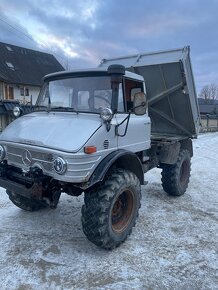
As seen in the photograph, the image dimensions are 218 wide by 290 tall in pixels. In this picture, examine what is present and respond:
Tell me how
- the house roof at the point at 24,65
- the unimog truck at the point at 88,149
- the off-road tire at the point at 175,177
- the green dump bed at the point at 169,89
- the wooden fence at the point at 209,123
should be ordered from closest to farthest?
the unimog truck at the point at 88,149, the green dump bed at the point at 169,89, the off-road tire at the point at 175,177, the wooden fence at the point at 209,123, the house roof at the point at 24,65

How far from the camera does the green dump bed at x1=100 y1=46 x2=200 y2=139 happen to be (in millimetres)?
6225

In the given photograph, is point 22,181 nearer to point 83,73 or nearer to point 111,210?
point 111,210

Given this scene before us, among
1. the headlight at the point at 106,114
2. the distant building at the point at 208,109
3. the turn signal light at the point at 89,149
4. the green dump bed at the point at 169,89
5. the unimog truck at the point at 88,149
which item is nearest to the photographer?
the turn signal light at the point at 89,149

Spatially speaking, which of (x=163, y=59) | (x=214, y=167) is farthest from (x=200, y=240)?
(x=214, y=167)

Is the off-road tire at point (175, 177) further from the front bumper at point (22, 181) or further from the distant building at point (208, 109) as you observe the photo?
the distant building at point (208, 109)

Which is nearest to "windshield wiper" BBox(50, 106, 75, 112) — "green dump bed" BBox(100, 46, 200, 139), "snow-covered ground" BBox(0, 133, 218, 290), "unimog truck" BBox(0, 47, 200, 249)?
"unimog truck" BBox(0, 47, 200, 249)

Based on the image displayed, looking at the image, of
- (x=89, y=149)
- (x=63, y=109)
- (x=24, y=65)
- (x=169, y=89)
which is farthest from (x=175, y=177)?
(x=24, y=65)

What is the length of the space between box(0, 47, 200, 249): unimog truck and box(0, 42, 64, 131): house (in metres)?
26.1

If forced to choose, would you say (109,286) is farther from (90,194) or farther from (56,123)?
(56,123)

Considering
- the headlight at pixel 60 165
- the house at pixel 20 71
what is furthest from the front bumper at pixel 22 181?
the house at pixel 20 71

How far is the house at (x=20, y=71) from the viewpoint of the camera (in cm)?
3222

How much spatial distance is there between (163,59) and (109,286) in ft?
15.5

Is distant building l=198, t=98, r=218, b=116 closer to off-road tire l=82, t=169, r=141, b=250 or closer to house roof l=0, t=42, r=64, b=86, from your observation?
house roof l=0, t=42, r=64, b=86

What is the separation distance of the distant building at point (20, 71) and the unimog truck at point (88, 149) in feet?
88.3
